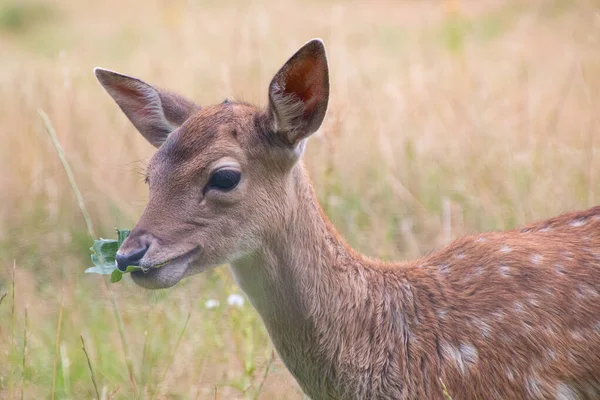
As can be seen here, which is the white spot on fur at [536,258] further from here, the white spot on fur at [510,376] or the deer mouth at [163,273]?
the deer mouth at [163,273]

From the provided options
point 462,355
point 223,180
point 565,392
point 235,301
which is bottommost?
point 235,301

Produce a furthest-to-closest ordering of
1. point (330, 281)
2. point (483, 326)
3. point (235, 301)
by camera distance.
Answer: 1. point (235, 301)
2. point (330, 281)
3. point (483, 326)

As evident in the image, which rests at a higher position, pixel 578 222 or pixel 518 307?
pixel 578 222

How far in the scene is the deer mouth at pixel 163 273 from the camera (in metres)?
3.68

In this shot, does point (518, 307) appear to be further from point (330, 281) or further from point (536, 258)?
point (330, 281)

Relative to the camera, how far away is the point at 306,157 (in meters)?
7.05

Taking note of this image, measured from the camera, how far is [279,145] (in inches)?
156

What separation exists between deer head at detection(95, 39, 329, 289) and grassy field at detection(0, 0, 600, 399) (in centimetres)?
83

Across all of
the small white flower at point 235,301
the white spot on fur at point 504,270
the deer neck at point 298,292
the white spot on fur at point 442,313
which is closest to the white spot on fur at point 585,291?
the white spot on fur at point 504,270

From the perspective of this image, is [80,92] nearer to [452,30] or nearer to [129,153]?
[129,153]

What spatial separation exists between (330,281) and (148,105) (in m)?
1.15

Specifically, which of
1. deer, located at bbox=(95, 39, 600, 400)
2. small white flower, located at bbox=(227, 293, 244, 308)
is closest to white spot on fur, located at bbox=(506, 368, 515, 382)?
deer, located at bbox=(95, 39, 600, 400)

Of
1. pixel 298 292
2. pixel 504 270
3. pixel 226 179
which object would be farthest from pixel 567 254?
pixel 226 179

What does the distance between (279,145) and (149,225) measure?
0.61 m
